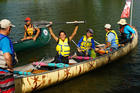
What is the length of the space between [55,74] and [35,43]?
18.0ft

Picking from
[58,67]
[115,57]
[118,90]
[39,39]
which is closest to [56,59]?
[58,67]

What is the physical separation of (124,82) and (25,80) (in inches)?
174

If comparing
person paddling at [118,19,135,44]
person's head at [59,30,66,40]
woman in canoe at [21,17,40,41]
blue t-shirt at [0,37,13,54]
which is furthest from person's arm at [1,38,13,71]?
person paddling at [118,19,135,44]

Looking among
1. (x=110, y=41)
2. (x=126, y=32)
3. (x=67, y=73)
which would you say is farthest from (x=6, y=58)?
(x=126, y=32)

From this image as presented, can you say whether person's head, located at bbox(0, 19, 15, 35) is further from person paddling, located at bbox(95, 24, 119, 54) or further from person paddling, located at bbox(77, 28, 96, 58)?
person paddling, located at bbox(95, 24, 119, 54)

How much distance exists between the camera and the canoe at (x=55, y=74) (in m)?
6.04

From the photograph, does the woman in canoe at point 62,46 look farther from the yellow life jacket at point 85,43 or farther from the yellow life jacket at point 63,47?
the yellow life jacket at point 85,43

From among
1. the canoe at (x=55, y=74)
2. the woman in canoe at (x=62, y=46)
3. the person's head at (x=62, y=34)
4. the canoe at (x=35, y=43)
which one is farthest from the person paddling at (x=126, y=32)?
the canoe at (x=35, y=43)

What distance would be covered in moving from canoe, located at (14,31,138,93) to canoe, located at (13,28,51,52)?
3.54m

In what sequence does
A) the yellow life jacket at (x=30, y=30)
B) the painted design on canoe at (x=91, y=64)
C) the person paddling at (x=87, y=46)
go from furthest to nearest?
the yellow life jacket at (x=30, y=30) → the person paddling at (x=87, y=46) → the painted design on canoe at (x=91, y=64)

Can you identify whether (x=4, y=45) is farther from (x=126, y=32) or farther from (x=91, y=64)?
(x=126, y=32)

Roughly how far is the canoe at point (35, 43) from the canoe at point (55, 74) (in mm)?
3538

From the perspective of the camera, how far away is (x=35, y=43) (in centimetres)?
1182

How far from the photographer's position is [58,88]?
7.25m
